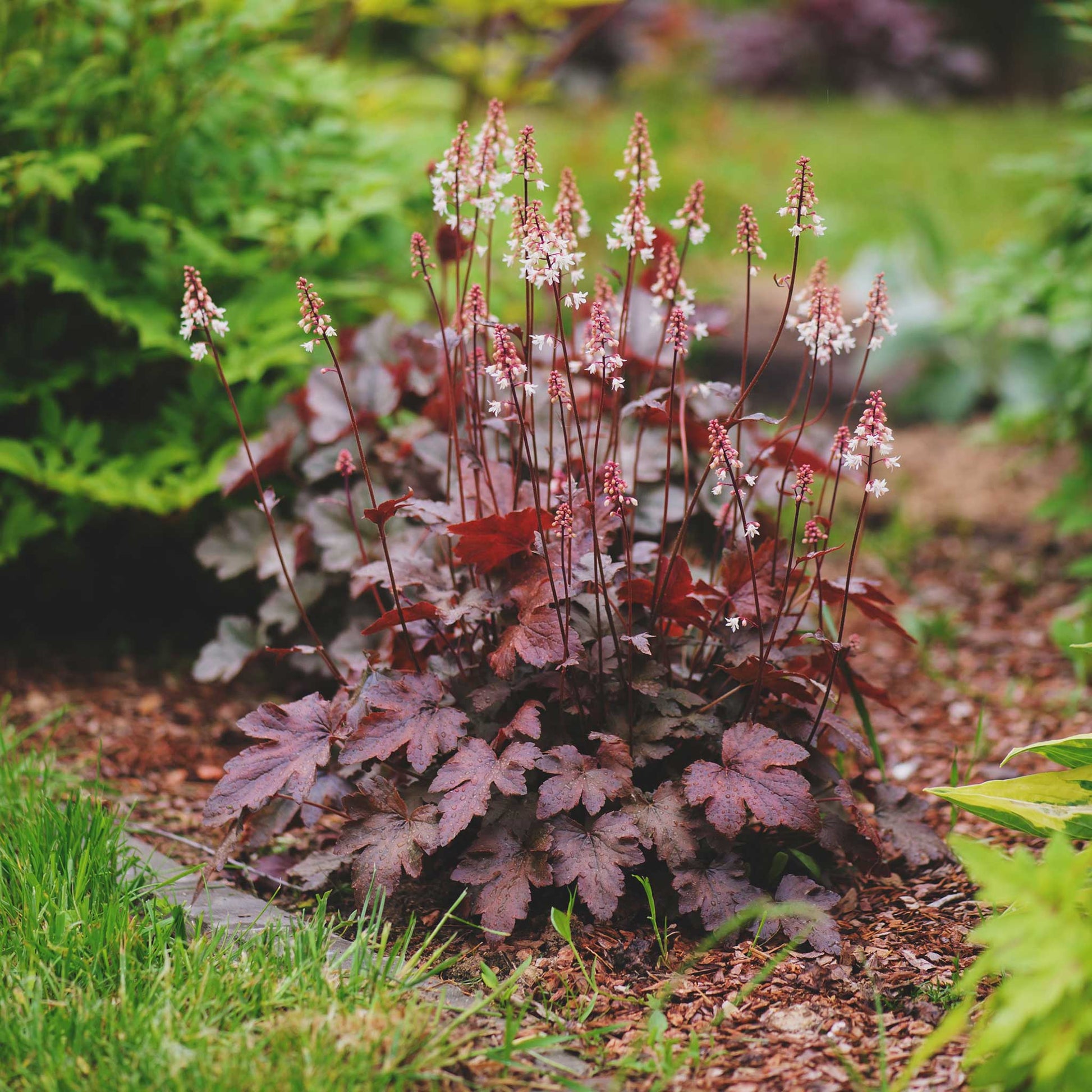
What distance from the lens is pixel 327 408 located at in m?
2.61

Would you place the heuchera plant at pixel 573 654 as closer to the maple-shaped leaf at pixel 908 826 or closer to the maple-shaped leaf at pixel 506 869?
the maple-shaped leaf at pixel 506 869

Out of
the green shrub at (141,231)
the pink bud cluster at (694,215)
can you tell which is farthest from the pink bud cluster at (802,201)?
the green shrub at (141,231)

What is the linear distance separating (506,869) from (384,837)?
0.22 metres

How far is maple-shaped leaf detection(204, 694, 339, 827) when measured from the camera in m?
1.73

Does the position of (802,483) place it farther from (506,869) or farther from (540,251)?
(506,869)

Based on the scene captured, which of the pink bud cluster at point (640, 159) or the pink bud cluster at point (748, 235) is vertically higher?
the pink bud cluster at point (640, 159)

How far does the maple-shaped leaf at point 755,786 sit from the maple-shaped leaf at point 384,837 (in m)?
0.46

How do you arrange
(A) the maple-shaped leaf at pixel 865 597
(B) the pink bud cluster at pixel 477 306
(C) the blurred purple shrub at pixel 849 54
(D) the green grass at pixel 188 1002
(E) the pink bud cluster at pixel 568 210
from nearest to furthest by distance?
(D) the green grass at pixel 188 1002 → (E) the pink bud cluster at pixel 568 210 → (B) the pink bud cluster at pixel 477 306 → (A) the maple-shaped leaf at pixel 865 597 → (C) the blurred purple shrub at pixel 849 54

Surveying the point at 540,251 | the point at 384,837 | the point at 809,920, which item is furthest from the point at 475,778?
the point at 540,251

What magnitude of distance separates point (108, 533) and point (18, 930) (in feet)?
5.54

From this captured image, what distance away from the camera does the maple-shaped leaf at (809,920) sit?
1751 mm

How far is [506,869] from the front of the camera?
1.76 metres

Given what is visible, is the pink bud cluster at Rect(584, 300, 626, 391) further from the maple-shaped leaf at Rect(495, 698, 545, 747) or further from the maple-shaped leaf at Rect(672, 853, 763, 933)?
the maple-shaped leaf at Rect(672, 853, 763, 933)

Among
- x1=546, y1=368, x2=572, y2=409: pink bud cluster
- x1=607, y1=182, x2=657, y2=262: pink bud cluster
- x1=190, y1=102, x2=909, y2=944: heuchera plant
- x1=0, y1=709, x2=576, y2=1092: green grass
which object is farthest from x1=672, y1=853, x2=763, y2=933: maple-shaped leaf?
x1=607, y1=182, x2=657, y2=262: pink bud cluster
